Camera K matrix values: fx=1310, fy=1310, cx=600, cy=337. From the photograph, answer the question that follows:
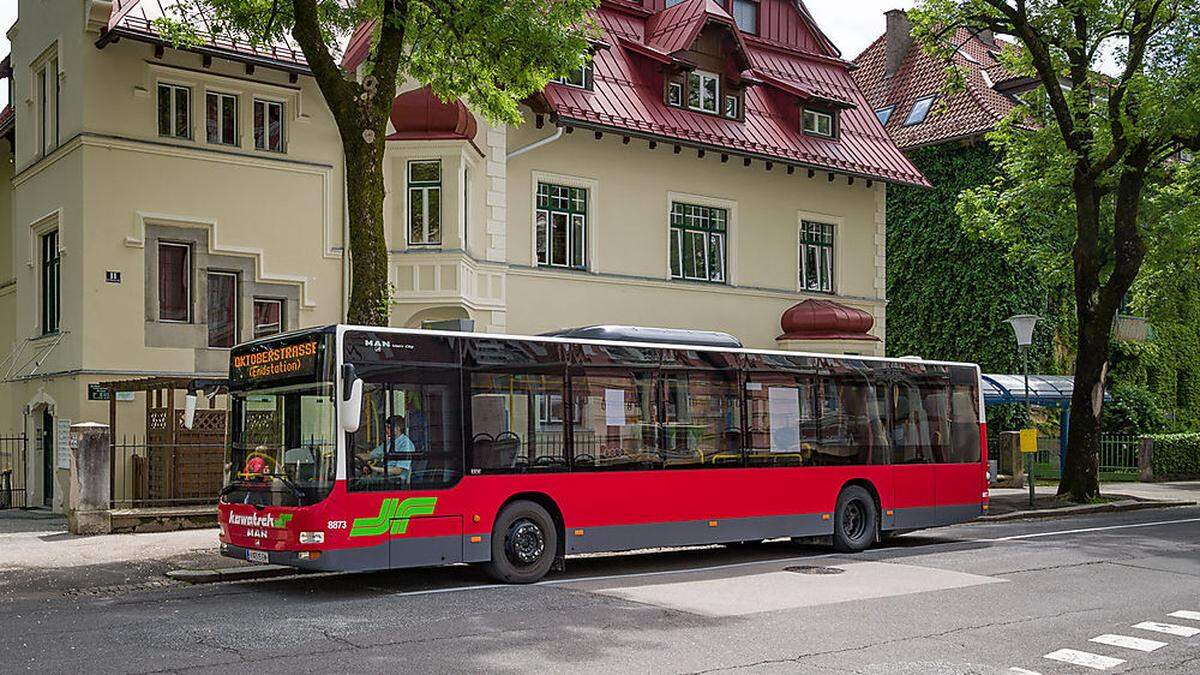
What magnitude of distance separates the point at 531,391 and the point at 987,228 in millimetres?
Answer: 16998

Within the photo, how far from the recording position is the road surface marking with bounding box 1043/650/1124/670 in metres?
9.38

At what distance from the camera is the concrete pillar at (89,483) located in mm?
18047

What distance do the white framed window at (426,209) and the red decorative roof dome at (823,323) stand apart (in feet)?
32.3

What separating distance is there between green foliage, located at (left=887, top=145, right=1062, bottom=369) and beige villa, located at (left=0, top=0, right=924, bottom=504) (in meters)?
7.24

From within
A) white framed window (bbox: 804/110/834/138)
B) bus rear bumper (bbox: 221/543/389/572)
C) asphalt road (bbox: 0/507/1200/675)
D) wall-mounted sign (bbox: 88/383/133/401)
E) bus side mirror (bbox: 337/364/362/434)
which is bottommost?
asphalt road (bbox: 0/507/1200/675)

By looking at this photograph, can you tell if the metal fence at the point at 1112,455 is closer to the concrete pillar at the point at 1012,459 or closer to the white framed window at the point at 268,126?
the concrete pillar at the point at 1012,459

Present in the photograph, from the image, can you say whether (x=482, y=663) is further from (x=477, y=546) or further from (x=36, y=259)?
(x=36, y=259)

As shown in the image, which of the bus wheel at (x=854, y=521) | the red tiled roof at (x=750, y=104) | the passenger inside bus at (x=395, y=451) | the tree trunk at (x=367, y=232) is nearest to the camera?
the passenger inside bus at (x=395, y=451)

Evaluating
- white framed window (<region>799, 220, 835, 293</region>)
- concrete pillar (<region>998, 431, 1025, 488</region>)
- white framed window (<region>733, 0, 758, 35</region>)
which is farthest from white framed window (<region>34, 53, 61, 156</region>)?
concrete pillar (<region>998, 431, 1025, 488</region>)

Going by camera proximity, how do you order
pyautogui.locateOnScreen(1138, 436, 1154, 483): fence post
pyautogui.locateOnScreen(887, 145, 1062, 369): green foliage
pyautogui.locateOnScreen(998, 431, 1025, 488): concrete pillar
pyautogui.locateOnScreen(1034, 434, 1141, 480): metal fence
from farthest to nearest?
pyautogui.locateOnScreen(887, 145, 1062, 369): green foliage < pyautogui.locateOnScreen(1034, 434, 1141, 480): metal fence < pyautogui.locateOnScreen(1138, 436, 1154, 483): fence post < pyautogui.locateOnScreen(998, 431, 1025, 488): concrete pillar

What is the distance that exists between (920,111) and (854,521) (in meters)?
26.0

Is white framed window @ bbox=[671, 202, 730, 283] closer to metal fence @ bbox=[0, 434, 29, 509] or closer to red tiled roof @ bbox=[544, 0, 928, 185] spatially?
red tiled roof @ bbox=[544, 0, 928, 185]

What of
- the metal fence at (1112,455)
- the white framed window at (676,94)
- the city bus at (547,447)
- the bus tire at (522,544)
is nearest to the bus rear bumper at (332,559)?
the city bus at (547,447)

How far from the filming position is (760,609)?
1187 centimetres
